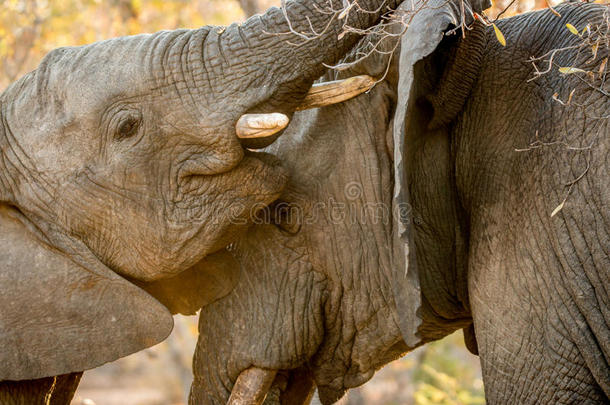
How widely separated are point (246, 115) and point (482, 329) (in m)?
1.13

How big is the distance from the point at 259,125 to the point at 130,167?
517 millimetres

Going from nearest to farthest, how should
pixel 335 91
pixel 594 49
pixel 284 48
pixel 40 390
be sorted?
pixel 594 49
pixel 284 48
pixel 335 91
pixel 40 390

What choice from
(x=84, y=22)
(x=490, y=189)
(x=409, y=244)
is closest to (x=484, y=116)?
(x=490, y=189)

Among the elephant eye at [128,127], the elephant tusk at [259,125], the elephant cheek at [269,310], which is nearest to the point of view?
the elephant tusk at [259,125]

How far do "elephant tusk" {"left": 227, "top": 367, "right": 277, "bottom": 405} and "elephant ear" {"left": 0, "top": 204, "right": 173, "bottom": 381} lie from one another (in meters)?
0.40

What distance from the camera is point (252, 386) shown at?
406cm

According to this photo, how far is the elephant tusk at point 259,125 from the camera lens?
11.5 ft

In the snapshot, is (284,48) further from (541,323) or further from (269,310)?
(541,323)

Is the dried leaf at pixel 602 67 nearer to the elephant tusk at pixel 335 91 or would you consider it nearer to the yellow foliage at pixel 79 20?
the elephant tusk at pixel 335 91

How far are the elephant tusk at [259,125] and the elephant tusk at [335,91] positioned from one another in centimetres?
24

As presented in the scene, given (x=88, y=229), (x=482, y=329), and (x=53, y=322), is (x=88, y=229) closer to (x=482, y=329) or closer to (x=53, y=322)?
(x=53, y=322)

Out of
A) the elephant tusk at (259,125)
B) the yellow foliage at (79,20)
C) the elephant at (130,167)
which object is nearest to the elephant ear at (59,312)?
the elephant at (130,167)

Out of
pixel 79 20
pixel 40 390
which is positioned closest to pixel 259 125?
pixel 40 390

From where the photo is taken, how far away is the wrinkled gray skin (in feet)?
11.1
